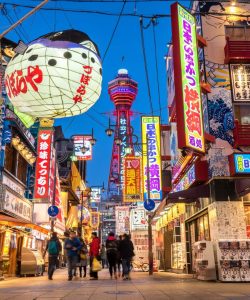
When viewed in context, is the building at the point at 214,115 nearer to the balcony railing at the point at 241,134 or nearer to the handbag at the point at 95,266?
the balcony railing at the point at 241,134

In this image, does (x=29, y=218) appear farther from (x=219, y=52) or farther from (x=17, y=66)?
(x=17, y=66)

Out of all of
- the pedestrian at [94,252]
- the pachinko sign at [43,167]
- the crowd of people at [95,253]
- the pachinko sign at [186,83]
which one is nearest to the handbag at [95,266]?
the crowd of people at [95,253]

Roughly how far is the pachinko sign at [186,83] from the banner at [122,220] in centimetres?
2563

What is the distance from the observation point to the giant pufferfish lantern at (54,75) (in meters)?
8.16

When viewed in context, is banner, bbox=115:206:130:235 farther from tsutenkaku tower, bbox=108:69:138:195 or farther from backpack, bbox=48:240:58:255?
tsutenkaku tower, bbox=108:69:138:195

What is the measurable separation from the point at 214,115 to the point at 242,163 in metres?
2.56

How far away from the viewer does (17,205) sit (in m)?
21.1

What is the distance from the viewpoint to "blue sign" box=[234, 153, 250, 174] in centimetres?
1495

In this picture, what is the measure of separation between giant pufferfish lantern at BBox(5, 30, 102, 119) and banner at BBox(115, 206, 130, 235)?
31.5 m

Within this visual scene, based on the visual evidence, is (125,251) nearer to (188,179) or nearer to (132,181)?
(188,179)

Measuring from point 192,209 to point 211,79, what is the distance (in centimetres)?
733

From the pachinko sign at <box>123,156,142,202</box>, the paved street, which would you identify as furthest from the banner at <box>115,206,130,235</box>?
the paved street

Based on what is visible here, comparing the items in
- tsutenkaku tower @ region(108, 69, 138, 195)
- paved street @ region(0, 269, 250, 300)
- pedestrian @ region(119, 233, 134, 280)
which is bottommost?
paved street @ region(0, 269, 250, 300)

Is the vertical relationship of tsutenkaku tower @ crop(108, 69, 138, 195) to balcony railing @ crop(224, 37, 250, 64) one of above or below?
above
